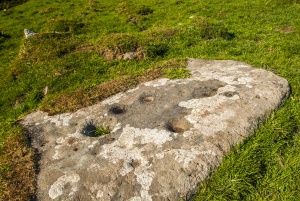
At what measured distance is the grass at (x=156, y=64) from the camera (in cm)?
532

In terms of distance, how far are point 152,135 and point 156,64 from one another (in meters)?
5.05

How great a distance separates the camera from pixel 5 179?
18.4ft

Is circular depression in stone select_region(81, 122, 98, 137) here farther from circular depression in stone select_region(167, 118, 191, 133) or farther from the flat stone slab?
circular depression in stone select_region(167, 118, 191, 133)

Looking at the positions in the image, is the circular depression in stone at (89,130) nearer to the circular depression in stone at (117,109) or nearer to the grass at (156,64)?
the circular depression in stone at (117,109)

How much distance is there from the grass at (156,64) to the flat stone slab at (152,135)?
13.4 inches

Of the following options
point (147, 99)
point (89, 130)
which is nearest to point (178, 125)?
point (147, 99)

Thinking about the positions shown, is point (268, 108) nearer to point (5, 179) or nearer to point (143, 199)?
point (143, 199)

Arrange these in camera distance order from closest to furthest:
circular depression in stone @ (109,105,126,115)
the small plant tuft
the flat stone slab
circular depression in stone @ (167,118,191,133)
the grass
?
the flat stone slab
the grass
circular depression in stone @ (167,118,191,133)
circular depression in stone @ (109,105,126,115)
the small plant tuft

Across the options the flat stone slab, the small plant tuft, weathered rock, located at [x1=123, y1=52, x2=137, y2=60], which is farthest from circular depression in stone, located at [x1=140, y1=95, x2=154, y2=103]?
the small plant tuft

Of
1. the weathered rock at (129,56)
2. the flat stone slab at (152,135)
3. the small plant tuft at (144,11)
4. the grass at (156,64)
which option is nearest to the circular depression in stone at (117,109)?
the flat stone slab at (152,135)

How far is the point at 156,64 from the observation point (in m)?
10.6

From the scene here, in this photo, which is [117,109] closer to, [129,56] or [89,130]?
[89,130]

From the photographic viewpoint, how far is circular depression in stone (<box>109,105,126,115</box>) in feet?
23.8

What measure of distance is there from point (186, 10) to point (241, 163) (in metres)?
16.0
